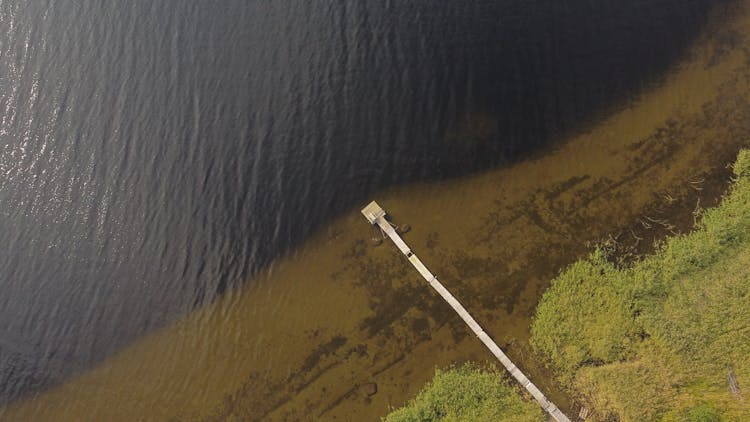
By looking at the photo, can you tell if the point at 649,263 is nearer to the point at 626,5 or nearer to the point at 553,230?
the point at 553,230

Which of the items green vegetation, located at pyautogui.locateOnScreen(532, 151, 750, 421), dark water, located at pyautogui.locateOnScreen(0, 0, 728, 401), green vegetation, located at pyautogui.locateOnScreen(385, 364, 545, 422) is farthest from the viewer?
dark water, located at pyautogui.locateOnScreen(0, 0, 728, 401)

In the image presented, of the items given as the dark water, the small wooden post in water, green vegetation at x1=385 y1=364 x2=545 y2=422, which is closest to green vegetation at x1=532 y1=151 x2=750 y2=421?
the small wooden post in water

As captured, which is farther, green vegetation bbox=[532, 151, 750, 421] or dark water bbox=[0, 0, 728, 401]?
dark water bbox=[0, 0, 728, 401]

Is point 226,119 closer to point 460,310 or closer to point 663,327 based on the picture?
point 460,310

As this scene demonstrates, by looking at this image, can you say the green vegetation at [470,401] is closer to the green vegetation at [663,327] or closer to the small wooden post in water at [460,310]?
the small wooden post in water at [460,310]

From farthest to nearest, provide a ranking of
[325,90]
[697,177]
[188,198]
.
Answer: [325,90] → [188,198] → [697,177]

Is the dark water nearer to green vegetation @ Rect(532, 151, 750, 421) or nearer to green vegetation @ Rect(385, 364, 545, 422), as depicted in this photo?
green vegetation @ Rect(532, 151, 750, 421)

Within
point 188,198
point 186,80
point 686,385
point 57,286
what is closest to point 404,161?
point 188,198
